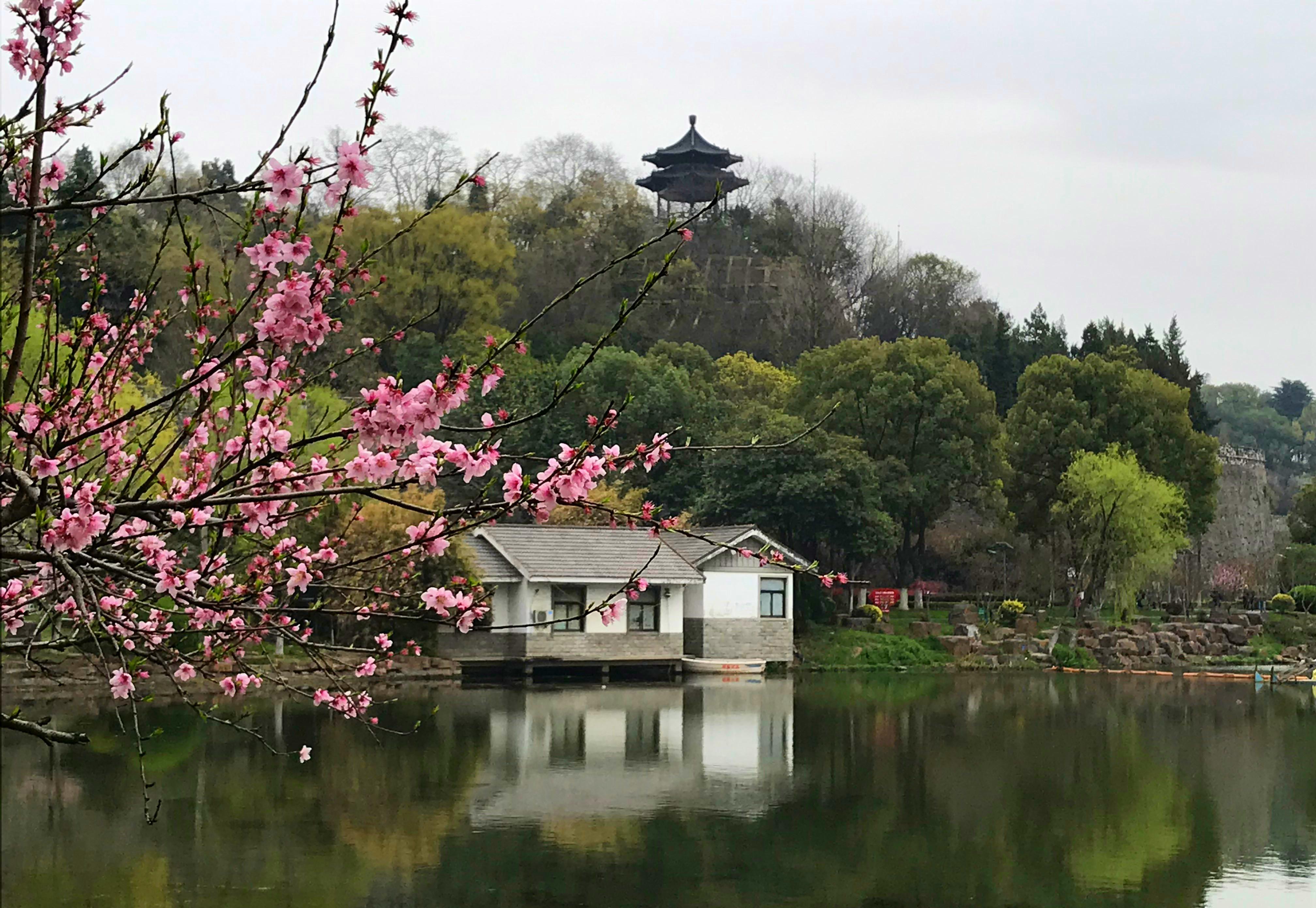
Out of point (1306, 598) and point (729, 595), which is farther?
point (1306, 598)

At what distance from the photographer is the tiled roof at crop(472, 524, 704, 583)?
3572 centimetres

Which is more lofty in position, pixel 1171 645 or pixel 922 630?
pixel 922 630

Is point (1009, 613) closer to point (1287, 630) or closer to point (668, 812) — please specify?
point (1287, 630)

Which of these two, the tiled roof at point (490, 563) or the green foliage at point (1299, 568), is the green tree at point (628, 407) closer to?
the tiled roof at point (490, 563)

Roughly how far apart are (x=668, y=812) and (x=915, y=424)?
30708mm

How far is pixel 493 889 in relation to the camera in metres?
13.5

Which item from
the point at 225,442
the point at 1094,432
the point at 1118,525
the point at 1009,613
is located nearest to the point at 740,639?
the point at 1009,613

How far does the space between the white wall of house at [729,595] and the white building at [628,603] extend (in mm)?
24

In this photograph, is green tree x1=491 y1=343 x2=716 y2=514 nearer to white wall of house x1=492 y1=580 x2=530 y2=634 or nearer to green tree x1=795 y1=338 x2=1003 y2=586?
green tree x1=795 y1=338 x2=1003 y2=586

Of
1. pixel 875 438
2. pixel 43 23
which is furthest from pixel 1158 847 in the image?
pixel 875 438

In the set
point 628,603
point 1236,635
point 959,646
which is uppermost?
point 628,603

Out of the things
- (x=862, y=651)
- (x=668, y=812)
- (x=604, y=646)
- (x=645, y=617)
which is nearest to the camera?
(x=668, y=812)

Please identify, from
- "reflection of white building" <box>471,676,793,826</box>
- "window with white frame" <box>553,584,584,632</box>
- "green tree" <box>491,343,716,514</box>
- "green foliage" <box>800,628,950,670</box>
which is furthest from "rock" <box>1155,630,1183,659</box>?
"window with white frame" <box>553,584,584,632</box>

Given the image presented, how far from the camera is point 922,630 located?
140 feet
